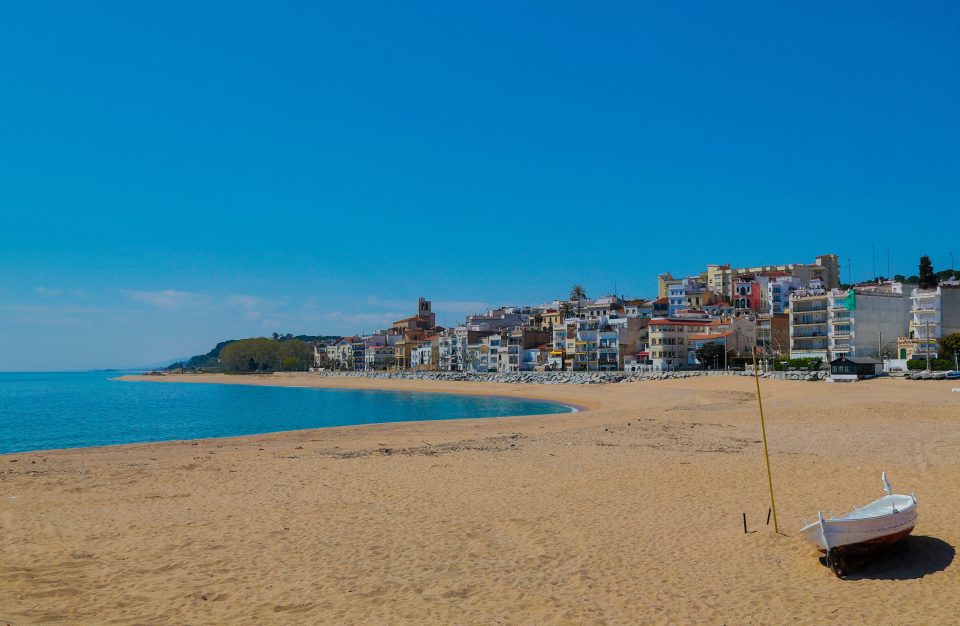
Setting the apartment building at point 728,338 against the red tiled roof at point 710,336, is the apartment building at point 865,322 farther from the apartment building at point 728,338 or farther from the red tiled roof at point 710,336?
the red tiled roof at point 710,336

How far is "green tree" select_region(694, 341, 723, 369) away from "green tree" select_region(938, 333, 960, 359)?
21264 mm

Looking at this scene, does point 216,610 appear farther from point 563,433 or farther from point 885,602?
point 563,433

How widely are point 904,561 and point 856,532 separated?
1081 millimetres

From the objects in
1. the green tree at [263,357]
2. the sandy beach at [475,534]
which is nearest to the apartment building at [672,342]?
the sandy beach at [475,534]

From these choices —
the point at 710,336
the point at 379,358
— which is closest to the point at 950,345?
the point at 710,336

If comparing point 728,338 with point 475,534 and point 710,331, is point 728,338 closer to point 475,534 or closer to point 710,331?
point 710,331

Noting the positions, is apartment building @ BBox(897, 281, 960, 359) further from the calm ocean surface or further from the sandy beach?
the sandy beach

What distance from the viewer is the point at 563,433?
28062 millimetres

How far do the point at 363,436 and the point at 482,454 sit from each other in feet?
31.4

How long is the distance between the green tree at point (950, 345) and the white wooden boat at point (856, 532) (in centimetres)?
5723

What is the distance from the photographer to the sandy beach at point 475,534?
8648 millimetres

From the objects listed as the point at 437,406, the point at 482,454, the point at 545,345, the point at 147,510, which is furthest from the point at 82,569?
the point at 545,345

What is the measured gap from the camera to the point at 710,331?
Result: 3351 inches

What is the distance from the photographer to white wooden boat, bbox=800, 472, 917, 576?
31.1ft
